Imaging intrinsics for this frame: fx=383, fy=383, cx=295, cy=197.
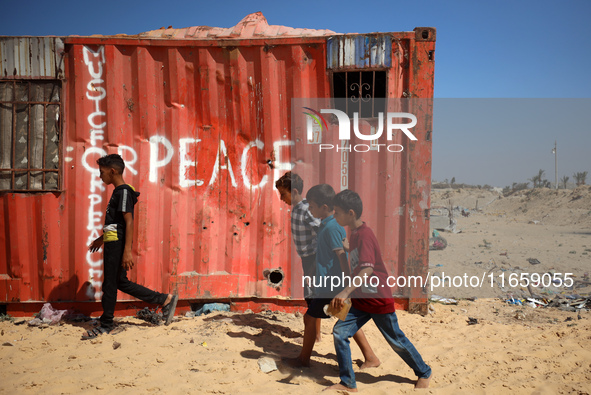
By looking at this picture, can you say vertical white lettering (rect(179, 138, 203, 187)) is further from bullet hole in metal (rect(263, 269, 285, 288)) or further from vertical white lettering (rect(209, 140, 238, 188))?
bullet hole in metal (rect(263, 269, 285, 288))

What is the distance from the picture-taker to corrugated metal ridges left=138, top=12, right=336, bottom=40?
426cm

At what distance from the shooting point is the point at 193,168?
4285mm

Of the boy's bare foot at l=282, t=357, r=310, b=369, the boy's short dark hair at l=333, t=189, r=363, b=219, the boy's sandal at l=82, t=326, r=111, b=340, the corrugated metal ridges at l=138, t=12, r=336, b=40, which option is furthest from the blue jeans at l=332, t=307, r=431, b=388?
the corrugated metal ridges at l=138, t=12, r=336, b=40

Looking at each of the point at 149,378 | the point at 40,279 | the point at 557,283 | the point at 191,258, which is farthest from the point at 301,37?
the point at 557,283

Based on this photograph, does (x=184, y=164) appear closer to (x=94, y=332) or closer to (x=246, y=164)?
(x=246, y=164)

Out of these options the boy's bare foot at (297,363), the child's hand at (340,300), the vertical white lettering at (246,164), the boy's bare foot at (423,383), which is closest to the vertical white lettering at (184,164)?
the vertical white lettering at (246,164)

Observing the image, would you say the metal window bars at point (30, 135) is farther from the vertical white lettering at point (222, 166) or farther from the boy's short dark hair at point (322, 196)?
the boy's short dark hair at point (322, 196)

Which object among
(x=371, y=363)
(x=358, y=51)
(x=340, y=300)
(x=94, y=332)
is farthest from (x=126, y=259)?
(x=358, y=51)

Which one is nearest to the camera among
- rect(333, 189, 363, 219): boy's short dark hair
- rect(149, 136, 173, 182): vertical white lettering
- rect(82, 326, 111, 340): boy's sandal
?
rect(333, 189, 363, 219): boy's short dark hair

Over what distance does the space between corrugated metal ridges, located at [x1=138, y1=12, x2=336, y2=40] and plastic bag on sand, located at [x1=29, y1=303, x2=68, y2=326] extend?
3.12 metres

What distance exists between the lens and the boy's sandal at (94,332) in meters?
3.58

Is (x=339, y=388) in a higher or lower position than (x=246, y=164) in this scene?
lower

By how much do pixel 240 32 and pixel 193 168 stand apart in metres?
1.62

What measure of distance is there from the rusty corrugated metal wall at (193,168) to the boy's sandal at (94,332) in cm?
65
